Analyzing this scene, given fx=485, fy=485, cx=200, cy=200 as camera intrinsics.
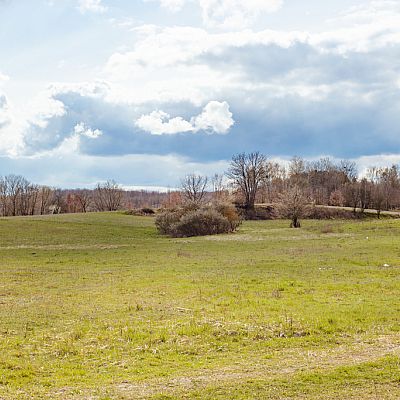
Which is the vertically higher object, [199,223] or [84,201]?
[84,201]

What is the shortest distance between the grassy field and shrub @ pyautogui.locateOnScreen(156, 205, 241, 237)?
32.4 metres

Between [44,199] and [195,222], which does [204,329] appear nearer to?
[195,222]

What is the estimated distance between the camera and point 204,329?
1504 cm

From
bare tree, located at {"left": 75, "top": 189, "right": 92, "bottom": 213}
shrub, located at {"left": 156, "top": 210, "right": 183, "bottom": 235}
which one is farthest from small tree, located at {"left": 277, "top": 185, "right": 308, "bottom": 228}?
bare tree, located at {"left": 75, "top": 189, "right": 92, "bottom": 213}

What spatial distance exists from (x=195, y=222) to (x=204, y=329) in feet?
169

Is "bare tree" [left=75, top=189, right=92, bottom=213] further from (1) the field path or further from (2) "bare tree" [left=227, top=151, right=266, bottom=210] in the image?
(1) the field path

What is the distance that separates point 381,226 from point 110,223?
45605 millimetres

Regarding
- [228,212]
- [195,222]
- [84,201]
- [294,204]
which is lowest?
[195,222]

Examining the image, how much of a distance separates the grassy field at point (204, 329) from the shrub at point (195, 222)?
1276 inches

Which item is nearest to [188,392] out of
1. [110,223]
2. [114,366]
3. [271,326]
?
[114,366]

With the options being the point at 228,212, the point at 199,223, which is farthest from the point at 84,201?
the point at 199,223

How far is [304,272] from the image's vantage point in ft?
90.5

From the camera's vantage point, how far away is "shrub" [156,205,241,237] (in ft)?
218

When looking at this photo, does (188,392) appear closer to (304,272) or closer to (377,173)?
(304,272)
